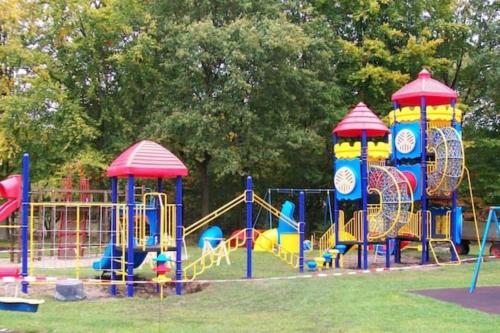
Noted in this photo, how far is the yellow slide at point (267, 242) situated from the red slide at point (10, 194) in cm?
1182

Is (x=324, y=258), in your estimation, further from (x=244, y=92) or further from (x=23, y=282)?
(x=244, y=92)

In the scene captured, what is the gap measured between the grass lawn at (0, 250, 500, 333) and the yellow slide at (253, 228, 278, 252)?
889 centimetres

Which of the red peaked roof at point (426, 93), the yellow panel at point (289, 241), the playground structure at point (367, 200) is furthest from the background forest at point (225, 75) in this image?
the red peaked roof at point (426, 93)

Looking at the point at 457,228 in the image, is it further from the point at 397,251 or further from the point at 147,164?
the point at 147,164

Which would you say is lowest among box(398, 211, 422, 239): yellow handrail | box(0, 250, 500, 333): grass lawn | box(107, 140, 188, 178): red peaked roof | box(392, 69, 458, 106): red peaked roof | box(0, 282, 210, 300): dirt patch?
box(0, 282, 210, 300): dirt patch

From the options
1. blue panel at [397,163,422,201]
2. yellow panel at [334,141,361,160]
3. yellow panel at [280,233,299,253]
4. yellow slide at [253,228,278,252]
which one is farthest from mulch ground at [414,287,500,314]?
yellow slide at [253,228,278,252]

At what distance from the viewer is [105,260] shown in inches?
591

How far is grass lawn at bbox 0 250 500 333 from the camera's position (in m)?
9.59

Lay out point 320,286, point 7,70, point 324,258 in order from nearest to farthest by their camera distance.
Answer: point 320,286
point 324,258
point 7,70

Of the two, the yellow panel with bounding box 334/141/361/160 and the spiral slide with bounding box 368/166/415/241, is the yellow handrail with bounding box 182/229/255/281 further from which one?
the spiral slide with bounding box 368/166/415/241

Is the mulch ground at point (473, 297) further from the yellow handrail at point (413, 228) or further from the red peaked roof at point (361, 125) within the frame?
the yellow handrail at point (413, 228)

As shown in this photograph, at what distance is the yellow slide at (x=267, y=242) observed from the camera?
24.3 meters

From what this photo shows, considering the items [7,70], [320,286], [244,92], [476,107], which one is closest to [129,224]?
[320,286]

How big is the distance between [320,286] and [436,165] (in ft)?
24.4
